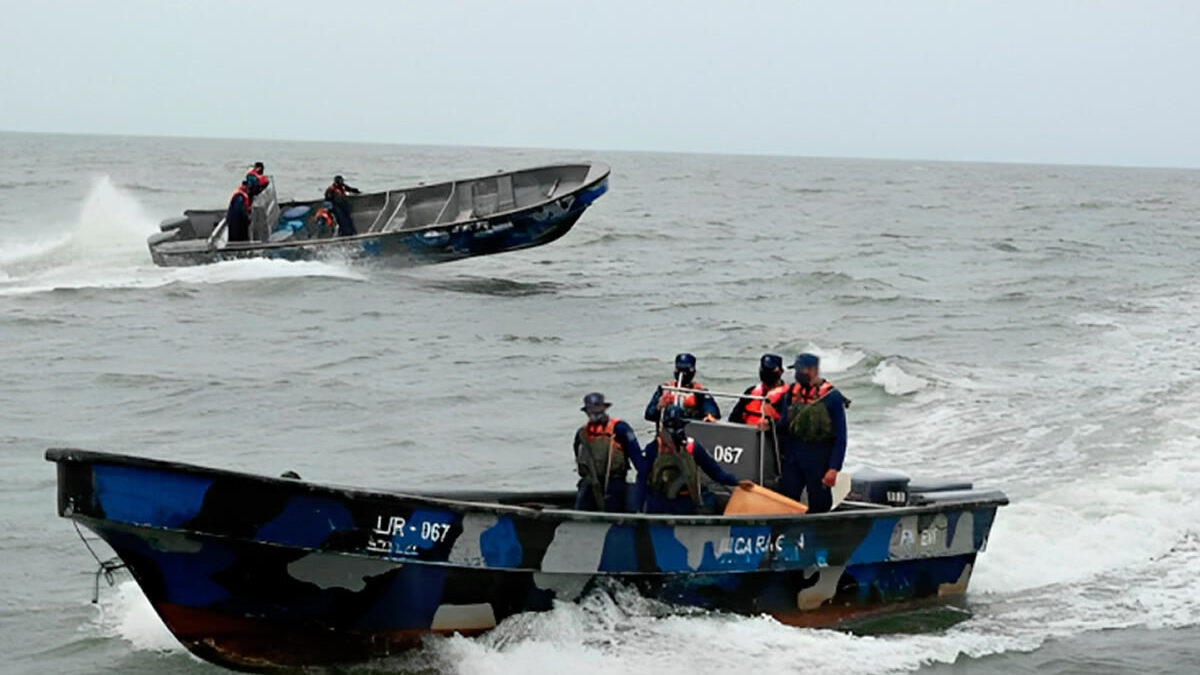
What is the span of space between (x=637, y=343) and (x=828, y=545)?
13328 mm

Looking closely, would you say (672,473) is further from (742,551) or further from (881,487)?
(881,487)

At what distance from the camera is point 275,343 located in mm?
23297

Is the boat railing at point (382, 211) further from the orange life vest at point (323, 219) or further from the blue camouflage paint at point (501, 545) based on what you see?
the blue camouflage paint at point (501, 545)

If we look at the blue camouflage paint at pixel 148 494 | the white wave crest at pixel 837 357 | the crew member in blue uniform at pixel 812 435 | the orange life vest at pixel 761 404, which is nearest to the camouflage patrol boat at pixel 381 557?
the blue camouflage paint at pixel 148 494

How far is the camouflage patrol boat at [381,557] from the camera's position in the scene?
8859 mm

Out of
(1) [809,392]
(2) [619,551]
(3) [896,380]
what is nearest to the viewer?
(2) [619,551]

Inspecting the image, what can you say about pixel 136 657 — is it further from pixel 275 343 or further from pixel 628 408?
pixel 275 343

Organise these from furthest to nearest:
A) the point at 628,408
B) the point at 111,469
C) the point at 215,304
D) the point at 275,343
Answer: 1. the point at 215,304
2. the point at 275,343
3. the point at 628,408
4. the point at 111,469

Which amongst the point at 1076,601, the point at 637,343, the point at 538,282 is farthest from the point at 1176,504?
the point at 538,282

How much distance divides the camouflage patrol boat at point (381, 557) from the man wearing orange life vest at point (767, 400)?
3.04 ft

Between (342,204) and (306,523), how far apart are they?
20.4m

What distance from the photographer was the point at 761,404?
440 inches

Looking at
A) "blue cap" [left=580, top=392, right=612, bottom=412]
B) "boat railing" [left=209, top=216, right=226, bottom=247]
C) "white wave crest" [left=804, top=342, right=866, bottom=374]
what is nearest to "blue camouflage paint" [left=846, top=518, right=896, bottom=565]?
Answer: "blue cap" [left=580, top=392, right=612, bottom=412]

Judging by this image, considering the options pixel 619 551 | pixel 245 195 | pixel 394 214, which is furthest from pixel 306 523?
pixel 394 214
